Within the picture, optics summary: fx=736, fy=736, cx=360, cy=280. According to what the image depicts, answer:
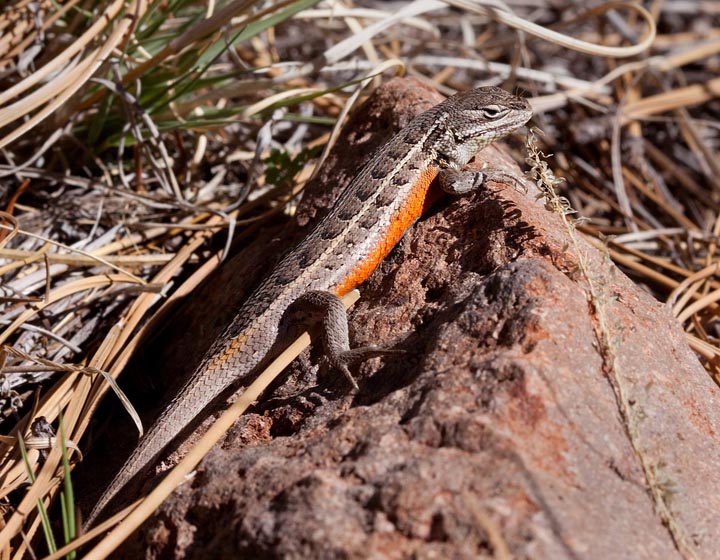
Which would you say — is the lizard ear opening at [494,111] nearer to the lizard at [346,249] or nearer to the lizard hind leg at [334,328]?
the lizard at [346,249]

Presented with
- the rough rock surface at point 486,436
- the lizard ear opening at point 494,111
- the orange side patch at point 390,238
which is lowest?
the rough rock surface at point 486,436

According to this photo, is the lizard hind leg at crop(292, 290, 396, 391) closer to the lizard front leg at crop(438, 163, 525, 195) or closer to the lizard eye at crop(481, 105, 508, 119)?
the lizard front leg at crop(438, 163, 525, 195)

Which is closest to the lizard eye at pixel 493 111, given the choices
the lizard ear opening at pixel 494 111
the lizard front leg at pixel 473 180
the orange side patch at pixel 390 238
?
the lizard ear opening at pixel 494 111

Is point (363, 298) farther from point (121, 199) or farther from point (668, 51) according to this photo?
point (668, 51)

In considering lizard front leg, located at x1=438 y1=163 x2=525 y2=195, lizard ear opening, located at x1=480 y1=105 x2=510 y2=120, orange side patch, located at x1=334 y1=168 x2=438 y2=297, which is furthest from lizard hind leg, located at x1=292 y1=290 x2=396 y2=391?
lizard ear opening, located at x1=480 y1=105 x2=510 y2=120

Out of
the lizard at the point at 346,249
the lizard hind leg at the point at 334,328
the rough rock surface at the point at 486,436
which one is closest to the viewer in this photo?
the rough rock surface at the point at 486,436

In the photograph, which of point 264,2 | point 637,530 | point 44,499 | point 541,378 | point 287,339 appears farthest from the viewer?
point 264,2

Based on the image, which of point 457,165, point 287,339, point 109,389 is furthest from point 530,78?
point 109,389
